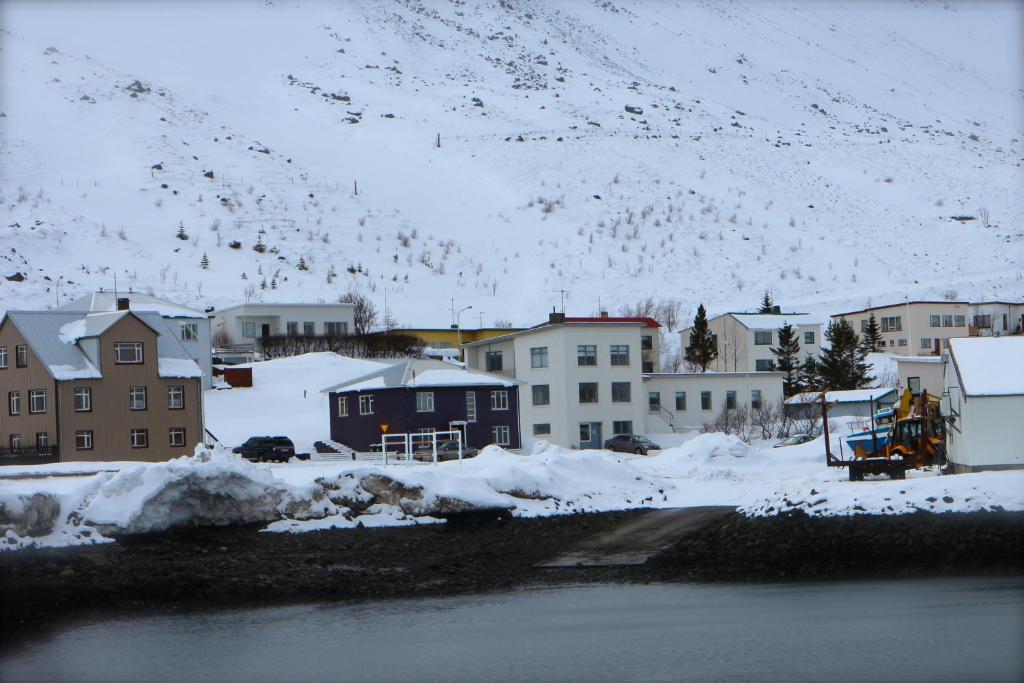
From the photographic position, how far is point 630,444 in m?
65.5

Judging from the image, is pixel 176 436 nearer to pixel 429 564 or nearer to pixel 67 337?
pixel 67 337

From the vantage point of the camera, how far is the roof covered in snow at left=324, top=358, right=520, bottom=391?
210ft

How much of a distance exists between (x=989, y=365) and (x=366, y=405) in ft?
111

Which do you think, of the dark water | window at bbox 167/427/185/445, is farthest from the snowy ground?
window at bbox 167/427/185/445

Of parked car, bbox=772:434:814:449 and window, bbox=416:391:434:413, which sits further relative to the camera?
window, bbox=416:391:434:413

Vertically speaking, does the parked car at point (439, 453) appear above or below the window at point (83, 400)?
below

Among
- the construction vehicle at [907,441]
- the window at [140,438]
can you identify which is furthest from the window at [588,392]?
the construction vehicle at [907,441]

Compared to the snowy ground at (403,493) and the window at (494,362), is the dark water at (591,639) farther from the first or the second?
the window at (494,362)

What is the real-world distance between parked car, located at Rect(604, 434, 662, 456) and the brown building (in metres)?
22.1

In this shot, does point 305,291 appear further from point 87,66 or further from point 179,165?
point 87,66

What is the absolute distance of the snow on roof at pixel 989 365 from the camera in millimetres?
39875

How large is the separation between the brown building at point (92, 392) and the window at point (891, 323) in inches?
2702

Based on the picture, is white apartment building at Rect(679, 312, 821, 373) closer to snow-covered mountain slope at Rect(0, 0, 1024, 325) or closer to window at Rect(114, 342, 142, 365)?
snow-covered mountain slope at Rect(0, 0, 1024, 325)

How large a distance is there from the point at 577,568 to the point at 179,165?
133 m
